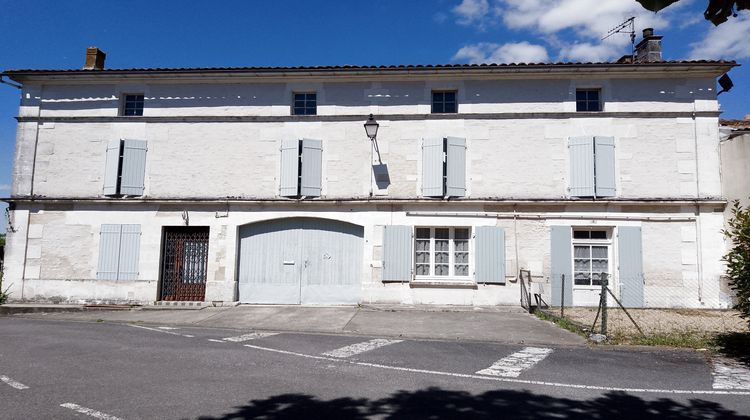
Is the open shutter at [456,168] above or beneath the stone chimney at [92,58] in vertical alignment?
beneath

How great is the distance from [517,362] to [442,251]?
19.2ft

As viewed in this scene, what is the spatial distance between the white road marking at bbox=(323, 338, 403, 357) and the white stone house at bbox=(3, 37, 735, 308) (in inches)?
154

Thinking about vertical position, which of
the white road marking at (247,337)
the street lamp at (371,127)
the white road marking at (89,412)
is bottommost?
the white road marking at (247,337)

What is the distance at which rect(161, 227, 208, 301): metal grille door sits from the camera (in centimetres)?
1270

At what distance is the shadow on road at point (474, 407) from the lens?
4294 mm

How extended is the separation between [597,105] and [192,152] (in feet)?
35.1

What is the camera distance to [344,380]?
18.0 feet

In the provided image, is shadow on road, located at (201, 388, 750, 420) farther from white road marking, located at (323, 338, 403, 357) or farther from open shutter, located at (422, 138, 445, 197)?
open shutter, located at (422, 138, 445, 197)

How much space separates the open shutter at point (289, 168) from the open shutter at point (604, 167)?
7.54m

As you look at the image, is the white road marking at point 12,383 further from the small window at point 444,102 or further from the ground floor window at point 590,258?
the ground floor window at point 590,258

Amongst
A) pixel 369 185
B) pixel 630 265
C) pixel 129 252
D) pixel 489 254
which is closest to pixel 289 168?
pixel 369 185

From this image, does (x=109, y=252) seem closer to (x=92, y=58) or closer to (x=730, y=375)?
(x=92, y=58)

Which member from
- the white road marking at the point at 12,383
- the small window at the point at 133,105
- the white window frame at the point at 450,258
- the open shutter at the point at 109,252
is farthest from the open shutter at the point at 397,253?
the white road marking at the point at 12,383

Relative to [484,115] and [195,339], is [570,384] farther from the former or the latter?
[484,115]
